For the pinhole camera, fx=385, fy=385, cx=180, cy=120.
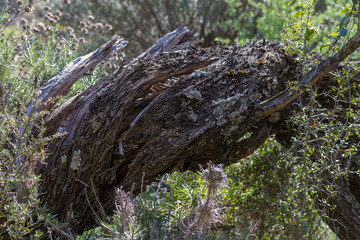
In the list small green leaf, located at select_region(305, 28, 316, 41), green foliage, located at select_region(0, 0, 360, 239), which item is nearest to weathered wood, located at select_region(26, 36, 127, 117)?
green foliage, located at select_region(0, 0, 360, 239)

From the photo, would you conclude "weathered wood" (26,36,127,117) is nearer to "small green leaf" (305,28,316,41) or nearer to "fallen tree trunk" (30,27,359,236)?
"fallen tree trunk" (30,27,359,236)

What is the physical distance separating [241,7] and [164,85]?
6500mm

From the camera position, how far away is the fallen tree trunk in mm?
2949

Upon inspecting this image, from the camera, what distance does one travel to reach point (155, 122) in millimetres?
2947

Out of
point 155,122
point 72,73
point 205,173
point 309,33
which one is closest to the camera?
point 205,173

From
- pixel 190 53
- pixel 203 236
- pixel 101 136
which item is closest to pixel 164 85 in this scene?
pixel 190 53

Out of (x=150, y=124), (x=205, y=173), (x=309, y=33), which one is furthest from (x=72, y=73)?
(x=309, y=33)

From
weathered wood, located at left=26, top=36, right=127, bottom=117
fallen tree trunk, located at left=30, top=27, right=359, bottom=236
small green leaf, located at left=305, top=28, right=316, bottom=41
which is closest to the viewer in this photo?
fallen tree trunk, located at left=30, top=27, right=359, bottom=236

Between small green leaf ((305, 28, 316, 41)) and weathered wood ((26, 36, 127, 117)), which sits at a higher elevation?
weathered wood ((26, 36, 127, 117))

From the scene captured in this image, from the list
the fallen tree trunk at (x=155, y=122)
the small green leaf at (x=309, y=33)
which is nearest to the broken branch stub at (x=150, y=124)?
the fallen tree trunk at (x=155, y=122)

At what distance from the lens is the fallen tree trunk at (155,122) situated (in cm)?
295

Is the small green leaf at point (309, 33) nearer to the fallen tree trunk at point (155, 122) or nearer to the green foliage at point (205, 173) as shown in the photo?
the green foliage at point (205, 173)

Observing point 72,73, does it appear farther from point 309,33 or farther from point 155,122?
point 309,33

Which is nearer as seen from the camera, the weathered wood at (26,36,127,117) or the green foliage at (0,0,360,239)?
the green foliage at (0,0,360,239)
